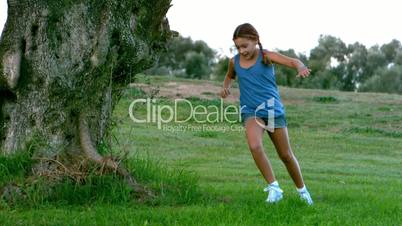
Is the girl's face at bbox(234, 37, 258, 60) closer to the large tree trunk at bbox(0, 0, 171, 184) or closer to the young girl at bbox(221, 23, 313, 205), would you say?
the young girl at bbox(221, 23, 313, 205)

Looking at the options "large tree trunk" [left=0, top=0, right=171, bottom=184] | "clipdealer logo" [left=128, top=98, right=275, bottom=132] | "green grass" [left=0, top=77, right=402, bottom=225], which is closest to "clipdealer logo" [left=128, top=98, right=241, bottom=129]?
"clipdealer logo" [left=128, top=98, right=275, bottom=132]

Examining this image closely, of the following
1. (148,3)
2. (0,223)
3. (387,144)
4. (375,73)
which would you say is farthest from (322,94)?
(375,73)

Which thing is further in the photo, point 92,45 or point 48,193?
point 92,45

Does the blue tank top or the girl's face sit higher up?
the girl's face

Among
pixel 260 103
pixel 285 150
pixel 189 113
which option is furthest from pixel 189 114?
pixel 260 103

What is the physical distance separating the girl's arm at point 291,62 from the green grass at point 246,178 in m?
1.38

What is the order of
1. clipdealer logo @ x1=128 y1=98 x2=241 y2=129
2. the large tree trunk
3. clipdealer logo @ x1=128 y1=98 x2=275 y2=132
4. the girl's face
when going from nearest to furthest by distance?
the large tree trunk, the girl's face, clipdealer logo @ x1=128 y1=98 x2=275 y2=132, clipdealer logo @ x1=128 y1=98 x2=241 y2=129

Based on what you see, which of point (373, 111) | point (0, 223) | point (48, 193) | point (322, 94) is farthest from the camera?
point (322, 94)

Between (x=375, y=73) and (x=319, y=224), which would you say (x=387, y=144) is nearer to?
(x=319, y=224)

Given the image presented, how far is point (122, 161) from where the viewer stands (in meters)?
7.86

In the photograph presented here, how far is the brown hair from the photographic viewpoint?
773cm

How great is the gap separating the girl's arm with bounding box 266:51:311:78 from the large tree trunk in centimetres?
172

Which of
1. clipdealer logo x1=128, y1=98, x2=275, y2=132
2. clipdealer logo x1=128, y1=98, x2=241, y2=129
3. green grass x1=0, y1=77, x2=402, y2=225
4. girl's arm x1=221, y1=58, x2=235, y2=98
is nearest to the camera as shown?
green grass x1=0, y1=77, x2=402, y2=225

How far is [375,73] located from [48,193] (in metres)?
52.8
